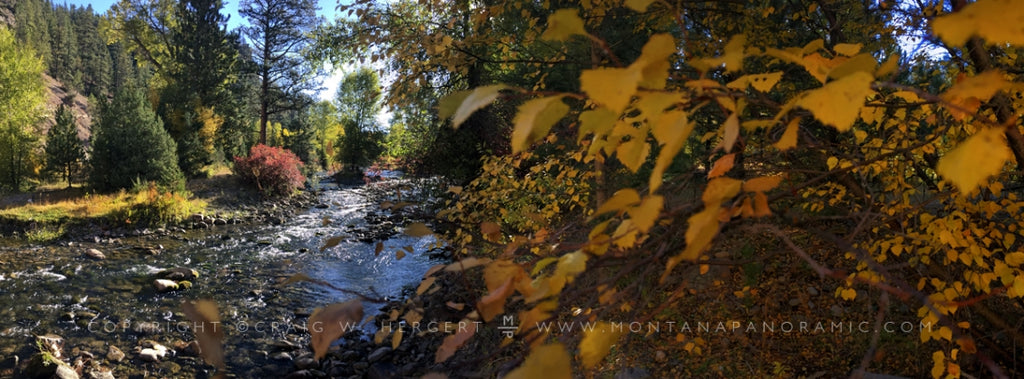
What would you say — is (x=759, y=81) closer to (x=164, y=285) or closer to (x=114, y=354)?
(x=114, y=354)

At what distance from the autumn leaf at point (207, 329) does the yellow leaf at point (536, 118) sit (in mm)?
363

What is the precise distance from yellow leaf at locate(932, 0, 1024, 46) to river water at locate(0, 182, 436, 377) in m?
4.03

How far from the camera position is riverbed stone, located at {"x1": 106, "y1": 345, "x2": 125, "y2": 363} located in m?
5.04

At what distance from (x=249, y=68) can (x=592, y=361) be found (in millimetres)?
24675

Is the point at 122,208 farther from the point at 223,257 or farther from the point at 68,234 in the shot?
the point at 223,257

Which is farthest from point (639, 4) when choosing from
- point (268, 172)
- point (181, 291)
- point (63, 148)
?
point (63, 148)

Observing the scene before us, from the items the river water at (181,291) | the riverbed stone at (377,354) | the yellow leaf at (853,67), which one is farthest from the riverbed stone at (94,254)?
the yellow leaf at (853,67)

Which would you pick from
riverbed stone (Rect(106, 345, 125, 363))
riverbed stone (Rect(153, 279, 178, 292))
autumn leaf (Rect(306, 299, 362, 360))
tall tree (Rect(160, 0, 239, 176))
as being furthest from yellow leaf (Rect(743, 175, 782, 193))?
tall tree (Rect(160, 0, 239, 176))

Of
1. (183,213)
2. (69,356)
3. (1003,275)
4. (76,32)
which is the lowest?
(69,356)

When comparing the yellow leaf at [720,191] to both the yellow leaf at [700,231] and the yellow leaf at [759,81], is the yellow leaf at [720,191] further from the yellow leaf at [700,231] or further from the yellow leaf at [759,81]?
the yellow leaf at [759,81]

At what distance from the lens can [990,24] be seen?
34cm

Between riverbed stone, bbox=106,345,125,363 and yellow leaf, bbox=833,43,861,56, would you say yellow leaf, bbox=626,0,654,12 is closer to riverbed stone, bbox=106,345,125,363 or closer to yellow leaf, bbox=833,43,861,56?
yellow leaf, bbox=833,43,861,56

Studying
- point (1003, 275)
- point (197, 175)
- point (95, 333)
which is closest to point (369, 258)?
point (95, 333)

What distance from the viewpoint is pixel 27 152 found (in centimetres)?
1578
